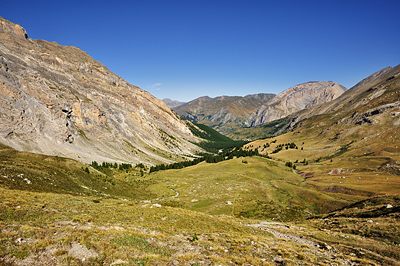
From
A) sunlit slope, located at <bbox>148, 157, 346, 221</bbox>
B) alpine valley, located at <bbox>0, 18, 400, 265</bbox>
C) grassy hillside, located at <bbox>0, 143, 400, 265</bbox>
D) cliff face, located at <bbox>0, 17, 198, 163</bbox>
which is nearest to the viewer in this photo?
grassy hillside, located at <bbox>0, 143, 400, 265</bbox>

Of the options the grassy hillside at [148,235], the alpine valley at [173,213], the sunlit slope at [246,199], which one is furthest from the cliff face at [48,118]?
the grassy hillside at [148,235]

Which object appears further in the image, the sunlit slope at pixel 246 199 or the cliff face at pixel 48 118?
the cliff face at pixel 48 118

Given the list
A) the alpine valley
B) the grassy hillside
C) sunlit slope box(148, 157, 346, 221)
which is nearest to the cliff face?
the alpine valley

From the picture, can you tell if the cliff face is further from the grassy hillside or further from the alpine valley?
the grassy hillside

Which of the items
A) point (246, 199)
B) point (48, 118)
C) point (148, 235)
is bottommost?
point (246, 199)

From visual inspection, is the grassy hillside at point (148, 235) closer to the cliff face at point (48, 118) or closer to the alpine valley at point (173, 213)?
the alpine valley at point (173, 213)

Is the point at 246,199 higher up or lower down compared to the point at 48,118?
lower down

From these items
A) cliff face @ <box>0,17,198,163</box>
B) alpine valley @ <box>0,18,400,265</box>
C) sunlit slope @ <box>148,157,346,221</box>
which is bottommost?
sunlit slope @ <box>148,157,346,221</box>

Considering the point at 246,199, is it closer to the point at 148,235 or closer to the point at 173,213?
the point at 173,213

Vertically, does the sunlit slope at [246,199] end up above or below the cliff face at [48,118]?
below

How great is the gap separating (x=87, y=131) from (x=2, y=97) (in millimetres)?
60717

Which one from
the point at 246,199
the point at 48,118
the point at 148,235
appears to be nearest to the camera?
the point at 148,235

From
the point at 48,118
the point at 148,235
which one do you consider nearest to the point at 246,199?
the point at 148,235

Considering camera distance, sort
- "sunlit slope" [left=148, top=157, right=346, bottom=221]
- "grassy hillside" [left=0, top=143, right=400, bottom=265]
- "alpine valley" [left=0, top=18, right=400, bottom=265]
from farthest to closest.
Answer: "sunlit slope" [left=148, top=157, right=346, bottom=221] → "alpine valley" [left=0, top=18, right=400, bottom=265] → "grassy hillside" [left=0, top=143, right=400, bottom=265]
